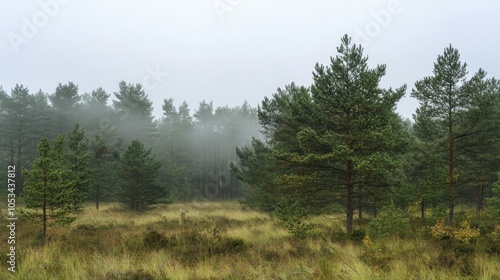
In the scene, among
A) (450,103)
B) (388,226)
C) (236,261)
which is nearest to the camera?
(236,261)

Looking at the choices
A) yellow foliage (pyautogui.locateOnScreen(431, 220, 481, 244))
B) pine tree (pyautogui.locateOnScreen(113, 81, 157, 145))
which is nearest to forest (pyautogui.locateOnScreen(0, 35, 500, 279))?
yellow foliage (pyautogui.locateOnScreen(431, 220, 481, 244))

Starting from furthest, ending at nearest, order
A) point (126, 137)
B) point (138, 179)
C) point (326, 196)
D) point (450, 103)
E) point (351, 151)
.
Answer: point (126, 137) → point (138, 179) → point (450, 103) → point (326, 196) → point (351, 151)

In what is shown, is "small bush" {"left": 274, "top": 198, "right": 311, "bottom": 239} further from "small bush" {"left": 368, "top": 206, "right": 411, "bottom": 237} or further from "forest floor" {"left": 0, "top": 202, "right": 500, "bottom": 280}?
"small bush" {"left": 368, "top": 206, "right": 411, "bottom": 237}

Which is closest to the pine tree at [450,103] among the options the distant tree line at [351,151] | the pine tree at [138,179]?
the distant tree line at [351,151]

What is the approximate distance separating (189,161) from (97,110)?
710 inches

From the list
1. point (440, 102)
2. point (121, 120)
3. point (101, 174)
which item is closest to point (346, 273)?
point (440, 102)

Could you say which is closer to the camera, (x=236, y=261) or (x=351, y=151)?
(x=236, y=261)

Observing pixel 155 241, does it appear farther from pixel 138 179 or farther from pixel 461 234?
pixel 138 179

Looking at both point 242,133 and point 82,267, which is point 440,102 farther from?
point 242,133

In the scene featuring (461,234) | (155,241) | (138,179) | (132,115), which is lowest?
(155,241)

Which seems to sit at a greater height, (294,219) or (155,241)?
(294,219)

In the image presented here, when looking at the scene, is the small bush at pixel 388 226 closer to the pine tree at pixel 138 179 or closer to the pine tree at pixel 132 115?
the pine tree at pixel 138 179

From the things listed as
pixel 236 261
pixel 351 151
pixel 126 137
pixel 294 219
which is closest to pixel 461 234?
pixel 351 151

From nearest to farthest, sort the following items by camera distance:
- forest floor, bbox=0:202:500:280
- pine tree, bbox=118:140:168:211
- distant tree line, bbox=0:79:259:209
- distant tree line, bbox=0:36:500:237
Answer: forest floor, bbox=0:202:500:280 → distant tree line, bbox=0:36:500:237 → pine tree, bbox=118:140:168:211 → distant tree line, bbox=0:79:259:209
